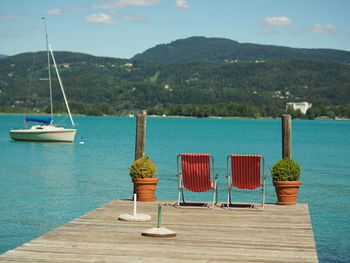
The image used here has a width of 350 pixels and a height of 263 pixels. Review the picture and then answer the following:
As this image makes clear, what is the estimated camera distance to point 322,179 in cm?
2408

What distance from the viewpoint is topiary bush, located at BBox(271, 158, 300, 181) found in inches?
380

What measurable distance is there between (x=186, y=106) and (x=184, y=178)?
506 feet

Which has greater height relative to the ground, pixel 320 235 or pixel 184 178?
pixel 184 178

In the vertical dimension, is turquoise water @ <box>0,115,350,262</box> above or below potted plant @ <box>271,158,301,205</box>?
below

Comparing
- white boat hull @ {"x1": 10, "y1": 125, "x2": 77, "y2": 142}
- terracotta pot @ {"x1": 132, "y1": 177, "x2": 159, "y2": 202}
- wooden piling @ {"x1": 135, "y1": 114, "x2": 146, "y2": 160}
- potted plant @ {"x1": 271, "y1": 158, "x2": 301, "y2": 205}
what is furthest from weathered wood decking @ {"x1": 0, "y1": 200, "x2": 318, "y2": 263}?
white boat hull @ {"x1": 10, "y1": 125, "x2": 77, "y2": 142}

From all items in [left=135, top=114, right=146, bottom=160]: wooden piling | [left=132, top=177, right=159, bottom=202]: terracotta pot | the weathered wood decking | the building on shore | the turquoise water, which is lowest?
the turquoise water

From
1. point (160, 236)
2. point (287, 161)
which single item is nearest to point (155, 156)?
point (287, 161)

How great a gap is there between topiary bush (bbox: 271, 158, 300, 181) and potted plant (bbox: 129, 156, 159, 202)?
1.95m

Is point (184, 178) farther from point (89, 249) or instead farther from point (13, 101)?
point (13, 101)

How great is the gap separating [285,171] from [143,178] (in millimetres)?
2258

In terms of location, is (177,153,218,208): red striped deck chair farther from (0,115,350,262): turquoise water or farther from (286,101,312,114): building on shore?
(286,101,312,114): building on shore

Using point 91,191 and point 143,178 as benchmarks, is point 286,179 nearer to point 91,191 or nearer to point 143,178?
point 143,178

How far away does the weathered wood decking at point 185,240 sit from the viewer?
6125 mm

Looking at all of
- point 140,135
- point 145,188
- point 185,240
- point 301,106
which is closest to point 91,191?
point 140,135
